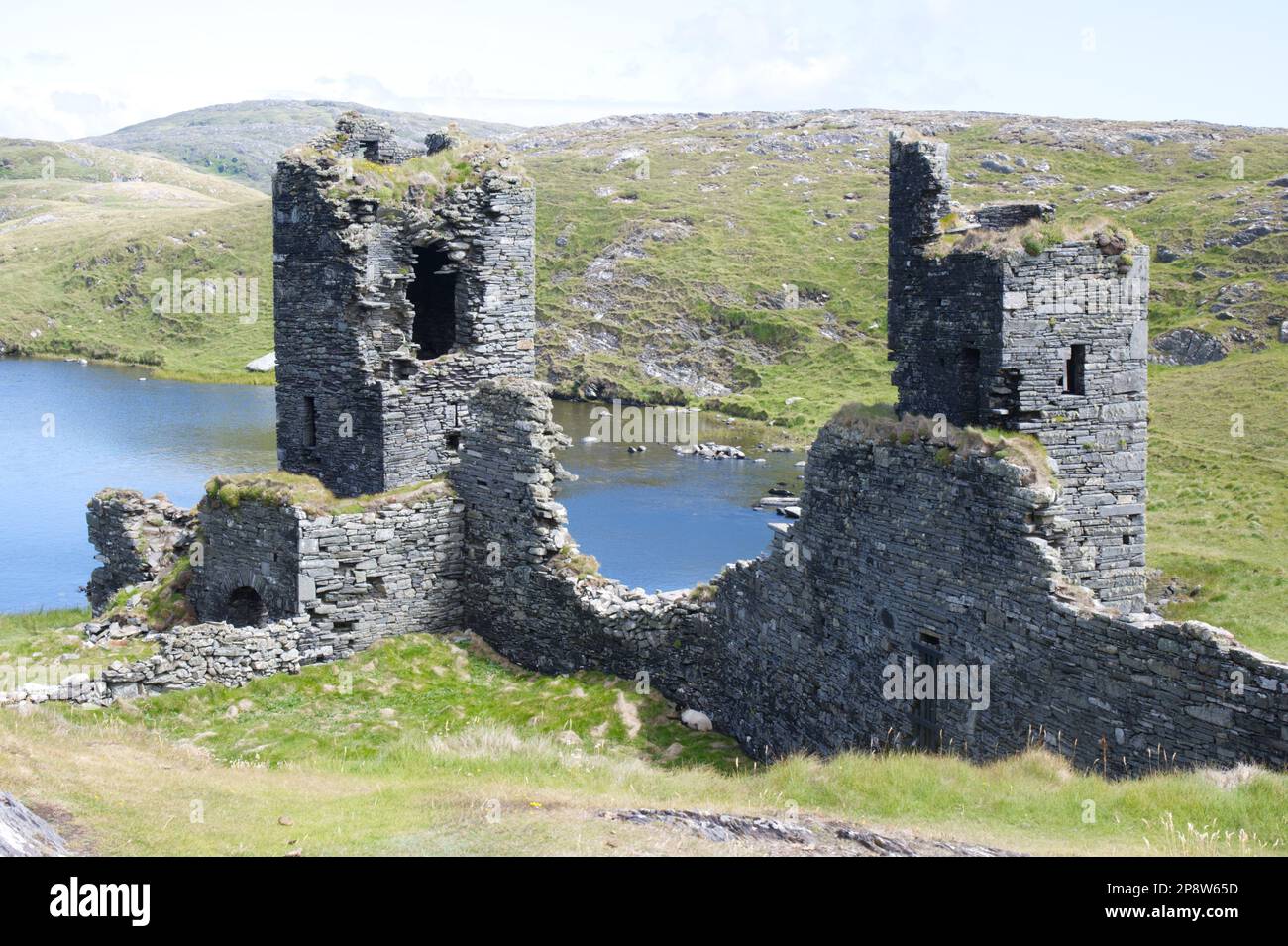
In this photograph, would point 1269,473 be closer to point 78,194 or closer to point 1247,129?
point 1247,129

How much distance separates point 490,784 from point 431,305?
42.4ft

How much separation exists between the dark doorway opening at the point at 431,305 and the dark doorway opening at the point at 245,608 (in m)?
5.49

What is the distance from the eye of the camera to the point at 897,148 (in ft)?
58.0

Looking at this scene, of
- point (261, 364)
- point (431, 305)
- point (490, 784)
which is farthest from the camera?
point (261, 364)

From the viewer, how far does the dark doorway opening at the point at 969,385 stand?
15.5m

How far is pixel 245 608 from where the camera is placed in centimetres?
2191

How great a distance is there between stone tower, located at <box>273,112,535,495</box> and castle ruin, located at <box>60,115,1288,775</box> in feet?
0.16

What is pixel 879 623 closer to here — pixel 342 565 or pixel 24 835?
pixel 342 565

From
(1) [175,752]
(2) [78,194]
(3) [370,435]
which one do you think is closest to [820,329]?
(3) [370,435]

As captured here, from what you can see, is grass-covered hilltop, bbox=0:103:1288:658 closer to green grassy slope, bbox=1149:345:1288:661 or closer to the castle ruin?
green grassy slope, bbox=1149:345:1288:661

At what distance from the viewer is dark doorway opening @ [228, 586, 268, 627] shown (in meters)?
21.8

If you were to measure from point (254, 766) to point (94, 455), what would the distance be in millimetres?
49578

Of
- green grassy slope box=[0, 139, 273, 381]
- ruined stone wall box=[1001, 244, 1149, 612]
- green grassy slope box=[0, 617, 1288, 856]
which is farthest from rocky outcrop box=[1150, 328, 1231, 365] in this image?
green grassy slope box=[0, 139, 273, 381]

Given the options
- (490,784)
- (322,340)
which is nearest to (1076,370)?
(490,784)
